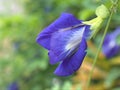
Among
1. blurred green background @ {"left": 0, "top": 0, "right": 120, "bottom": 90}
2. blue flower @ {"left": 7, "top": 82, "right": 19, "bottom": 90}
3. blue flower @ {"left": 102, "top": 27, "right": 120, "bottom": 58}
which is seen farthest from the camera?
blue flower @ {"left": 7, "top": 82, "right": 19, "bottom": 90}

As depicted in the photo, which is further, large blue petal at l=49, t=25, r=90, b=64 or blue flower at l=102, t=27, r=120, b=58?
blue flower at l=102, t=27, r=120, b=58

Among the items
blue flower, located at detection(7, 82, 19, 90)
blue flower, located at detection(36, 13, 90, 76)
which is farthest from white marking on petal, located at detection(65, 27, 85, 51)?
blue flower, located at detection(7, 82, 19, 90)

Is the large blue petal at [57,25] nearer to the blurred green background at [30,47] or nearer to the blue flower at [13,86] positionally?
the blurred green background at [30,47]

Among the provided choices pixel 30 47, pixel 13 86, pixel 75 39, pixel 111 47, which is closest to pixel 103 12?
pixel 75 39

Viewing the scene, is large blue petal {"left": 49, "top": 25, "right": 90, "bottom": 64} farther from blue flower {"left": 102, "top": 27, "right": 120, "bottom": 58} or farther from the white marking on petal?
blue flower {"left": 102, "top": 27, "right": 120, "bottom": 58}

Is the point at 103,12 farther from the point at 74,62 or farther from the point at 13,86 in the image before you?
the point at 13,86

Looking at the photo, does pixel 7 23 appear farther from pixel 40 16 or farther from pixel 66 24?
pixel 66 24

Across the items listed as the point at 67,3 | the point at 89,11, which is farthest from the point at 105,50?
the point at 67,3

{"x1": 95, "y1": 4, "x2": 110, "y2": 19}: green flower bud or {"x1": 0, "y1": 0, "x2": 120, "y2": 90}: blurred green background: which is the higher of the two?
{"x1": 0, "y1": 0, "x2": 120, "y2": 90}: blurred green background
